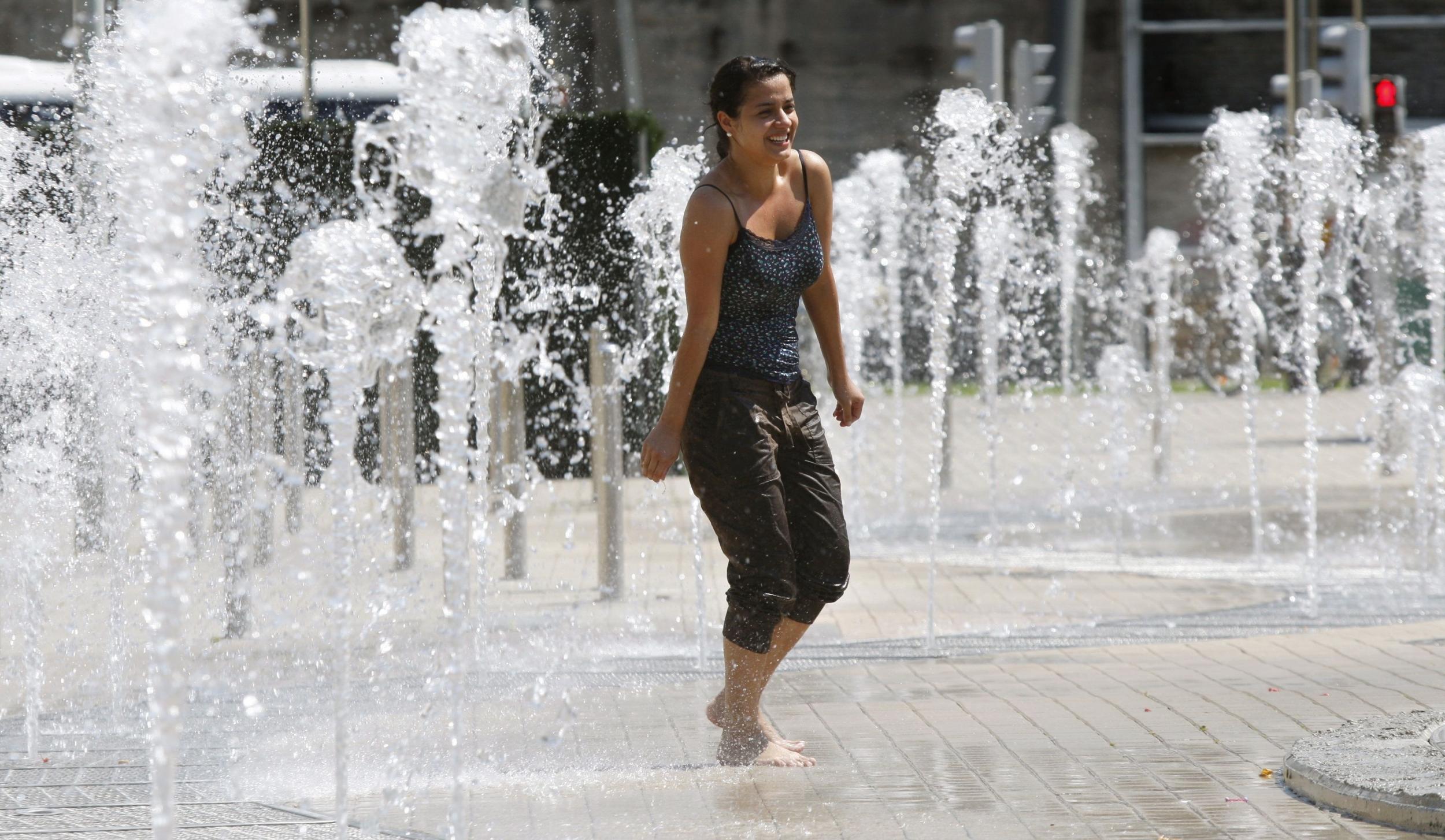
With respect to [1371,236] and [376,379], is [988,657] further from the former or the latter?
[1371,236]

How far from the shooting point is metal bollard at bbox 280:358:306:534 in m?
7.42

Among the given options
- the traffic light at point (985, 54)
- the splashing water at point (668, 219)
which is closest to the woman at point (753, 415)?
the splashing water at point (668, 219)

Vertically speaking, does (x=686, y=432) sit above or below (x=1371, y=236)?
below

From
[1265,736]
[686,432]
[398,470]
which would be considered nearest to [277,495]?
[398,470]

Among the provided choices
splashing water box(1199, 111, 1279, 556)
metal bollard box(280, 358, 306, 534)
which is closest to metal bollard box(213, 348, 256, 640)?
metal bollard box(280, 358, 306, 534)

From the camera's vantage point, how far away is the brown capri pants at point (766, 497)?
425cm

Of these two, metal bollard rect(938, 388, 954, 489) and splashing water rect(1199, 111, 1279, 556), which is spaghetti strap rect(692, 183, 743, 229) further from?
metal bollard rect(938, 388, 954, 489)

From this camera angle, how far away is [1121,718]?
4824 mm

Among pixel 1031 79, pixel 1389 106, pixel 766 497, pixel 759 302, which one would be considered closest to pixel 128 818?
pixel 766 497

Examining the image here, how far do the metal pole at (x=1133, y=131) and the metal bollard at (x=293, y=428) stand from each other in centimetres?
1755

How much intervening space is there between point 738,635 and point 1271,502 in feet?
21.2

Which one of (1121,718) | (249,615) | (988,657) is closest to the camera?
(1121,718)

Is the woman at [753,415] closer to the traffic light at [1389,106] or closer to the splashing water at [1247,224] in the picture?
the splashing water at [1247,224]

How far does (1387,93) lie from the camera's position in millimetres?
13414
